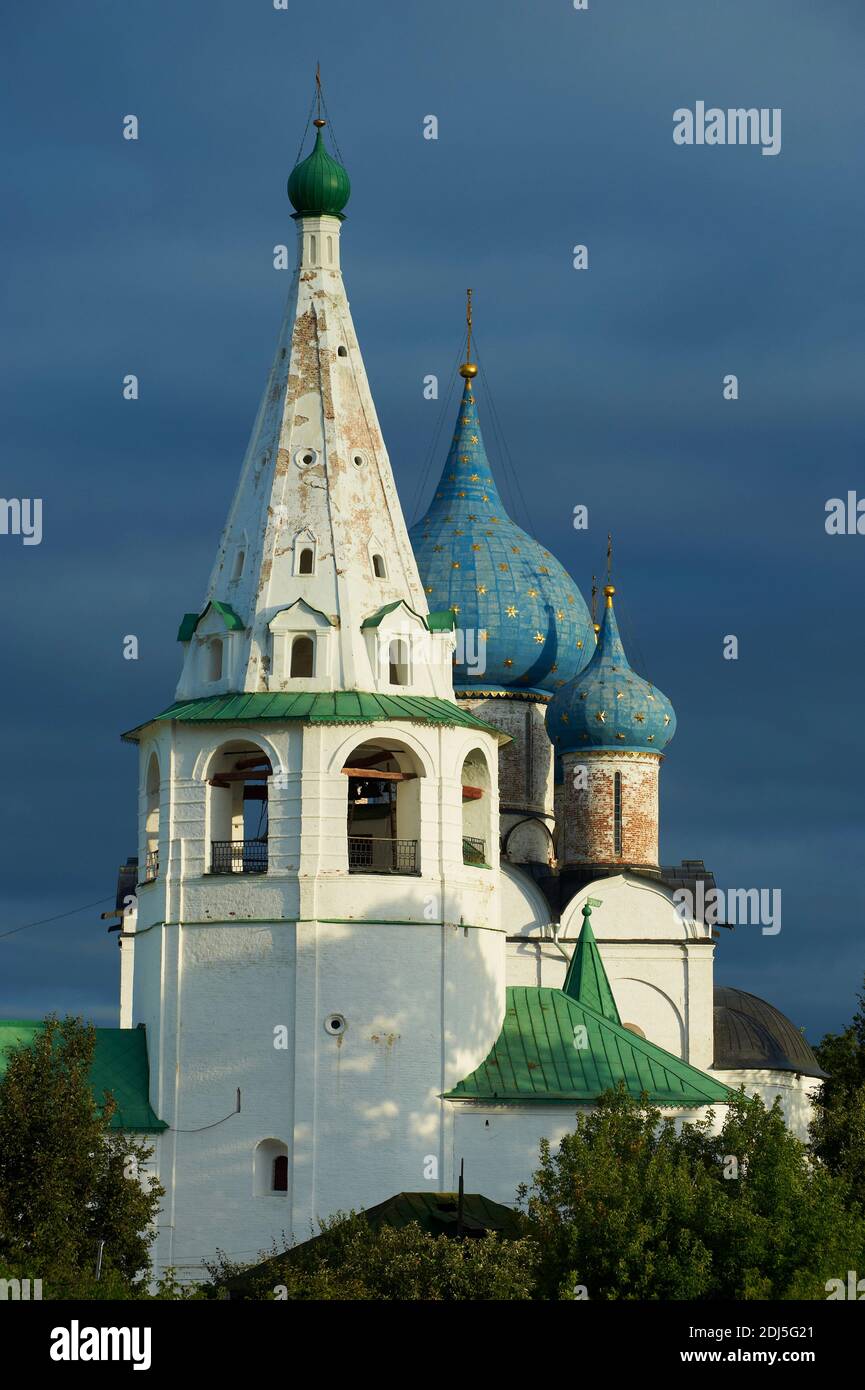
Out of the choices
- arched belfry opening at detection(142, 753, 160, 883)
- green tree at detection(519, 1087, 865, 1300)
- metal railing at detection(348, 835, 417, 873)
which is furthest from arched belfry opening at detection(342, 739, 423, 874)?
green tree at detection(519, 1087, 865, 1300)

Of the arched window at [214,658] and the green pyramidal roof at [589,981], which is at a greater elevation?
the arched window at [214,658]

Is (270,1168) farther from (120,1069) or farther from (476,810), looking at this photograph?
(476,810)

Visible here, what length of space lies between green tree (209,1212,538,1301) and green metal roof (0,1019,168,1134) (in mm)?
3880

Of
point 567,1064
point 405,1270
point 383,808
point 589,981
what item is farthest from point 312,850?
point 405,1270

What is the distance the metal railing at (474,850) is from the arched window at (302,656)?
108 inches

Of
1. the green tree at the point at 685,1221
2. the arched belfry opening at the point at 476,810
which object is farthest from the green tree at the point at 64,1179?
the arched belfry opening at the point at 476,810

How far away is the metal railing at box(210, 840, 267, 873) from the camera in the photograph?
3312cm

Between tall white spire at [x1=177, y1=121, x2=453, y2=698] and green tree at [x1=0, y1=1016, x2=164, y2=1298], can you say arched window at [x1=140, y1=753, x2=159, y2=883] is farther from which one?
green tree at [x1=0, y1=1016, x2=164, y2=1298]

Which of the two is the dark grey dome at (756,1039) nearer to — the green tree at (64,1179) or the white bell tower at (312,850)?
the white bell tower at (312,850)

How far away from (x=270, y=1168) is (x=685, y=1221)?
6.71m

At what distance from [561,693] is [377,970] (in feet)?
51.4

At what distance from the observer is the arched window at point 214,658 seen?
34.0 meters
